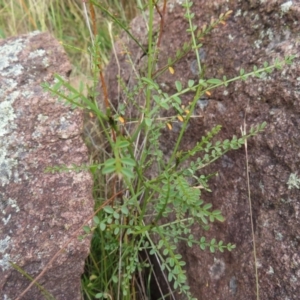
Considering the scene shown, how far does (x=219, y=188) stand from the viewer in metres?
1.35

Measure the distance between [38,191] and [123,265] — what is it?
333mm

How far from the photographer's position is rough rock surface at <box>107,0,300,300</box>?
1.18 m

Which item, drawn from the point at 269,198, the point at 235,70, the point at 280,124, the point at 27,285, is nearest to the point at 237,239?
the point at 269,198

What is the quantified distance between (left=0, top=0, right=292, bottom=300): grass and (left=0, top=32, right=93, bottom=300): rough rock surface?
0.08m

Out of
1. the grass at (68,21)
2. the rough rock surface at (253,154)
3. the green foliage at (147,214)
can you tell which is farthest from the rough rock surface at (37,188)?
the grass at (68,21)

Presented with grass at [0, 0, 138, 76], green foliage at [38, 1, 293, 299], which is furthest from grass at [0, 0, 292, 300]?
grass at [0, 0, 138, 76]

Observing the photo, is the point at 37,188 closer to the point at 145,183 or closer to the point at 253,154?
the point at 145,183

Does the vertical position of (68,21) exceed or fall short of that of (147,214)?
it exceeds it

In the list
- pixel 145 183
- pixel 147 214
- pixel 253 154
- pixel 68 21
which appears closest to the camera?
pixel 145 183

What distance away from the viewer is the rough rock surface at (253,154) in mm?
1179

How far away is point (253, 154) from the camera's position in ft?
4.17

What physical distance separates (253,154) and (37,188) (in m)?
0.62

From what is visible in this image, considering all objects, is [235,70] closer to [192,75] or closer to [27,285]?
[192,75]

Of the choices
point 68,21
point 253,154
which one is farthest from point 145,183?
point 68,21
